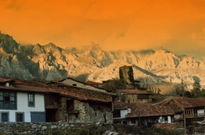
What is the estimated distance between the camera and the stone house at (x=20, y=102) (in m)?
42.2

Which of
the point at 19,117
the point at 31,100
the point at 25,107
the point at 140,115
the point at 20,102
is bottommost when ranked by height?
the point at 140,115

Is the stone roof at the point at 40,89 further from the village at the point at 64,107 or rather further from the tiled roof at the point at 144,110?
the tiled roof at the point at 144,110

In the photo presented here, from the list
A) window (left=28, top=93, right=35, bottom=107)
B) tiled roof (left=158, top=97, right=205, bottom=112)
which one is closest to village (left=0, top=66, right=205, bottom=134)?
window (left=28, top=93, right=35, bottom=107)

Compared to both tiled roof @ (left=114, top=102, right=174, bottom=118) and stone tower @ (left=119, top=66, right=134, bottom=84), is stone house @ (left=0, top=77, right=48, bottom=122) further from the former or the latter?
stone tower @ (left=119, top=66, right=134, bottom=84)

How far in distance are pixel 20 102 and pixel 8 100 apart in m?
1.86

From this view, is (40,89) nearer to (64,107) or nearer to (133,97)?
(64,107)

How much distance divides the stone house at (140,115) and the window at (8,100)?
2300 centimetres

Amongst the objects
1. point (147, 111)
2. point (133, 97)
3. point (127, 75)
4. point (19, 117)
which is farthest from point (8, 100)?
point (127, 75)

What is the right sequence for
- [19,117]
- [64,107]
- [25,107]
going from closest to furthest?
[19,117]
[25,107]
[64,107]

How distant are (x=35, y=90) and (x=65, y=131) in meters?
11.6

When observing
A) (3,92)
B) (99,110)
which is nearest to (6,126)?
(3,92)

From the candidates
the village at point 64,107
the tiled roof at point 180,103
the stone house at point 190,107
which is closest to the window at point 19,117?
the village at point 64,107

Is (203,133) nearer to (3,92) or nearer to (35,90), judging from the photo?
(35,90)

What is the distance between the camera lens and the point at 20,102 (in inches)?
1742
